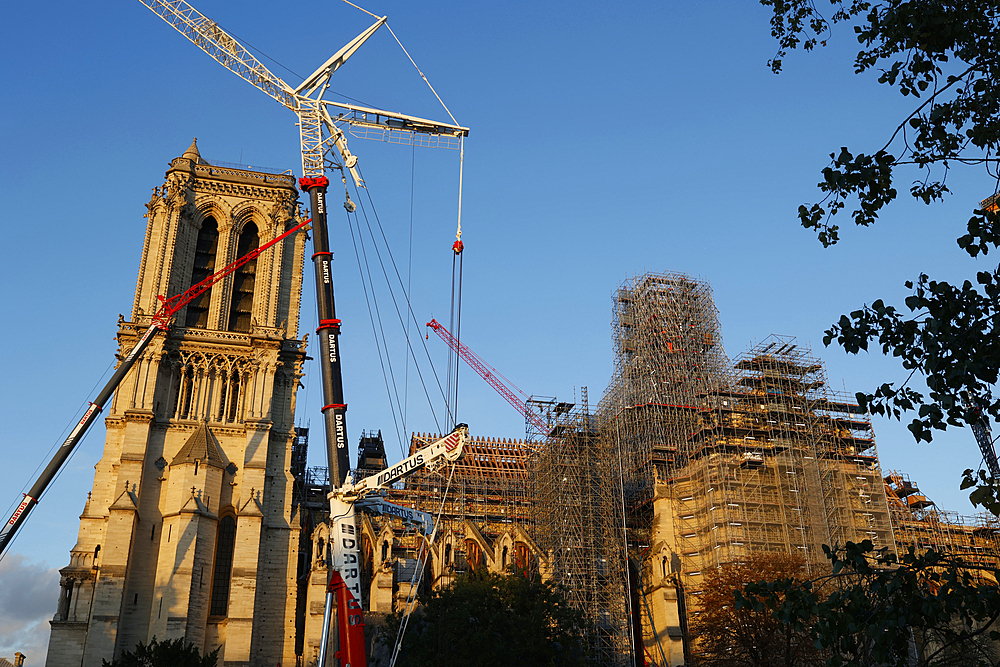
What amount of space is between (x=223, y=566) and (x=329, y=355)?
21.5 metres

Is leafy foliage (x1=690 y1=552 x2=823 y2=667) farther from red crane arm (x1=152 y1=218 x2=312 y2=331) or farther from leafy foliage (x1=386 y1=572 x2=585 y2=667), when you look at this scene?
red crane arm (x1=152 y1=218 x2=312 y2=331)

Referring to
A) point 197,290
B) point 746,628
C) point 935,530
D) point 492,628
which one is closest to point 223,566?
point 197,290

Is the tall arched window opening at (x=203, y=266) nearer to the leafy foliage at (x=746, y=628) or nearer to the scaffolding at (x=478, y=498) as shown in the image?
the scaffolding at (x=478, y=498)

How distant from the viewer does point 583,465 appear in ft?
196

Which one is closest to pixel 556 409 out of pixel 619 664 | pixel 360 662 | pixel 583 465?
pixel 583 465

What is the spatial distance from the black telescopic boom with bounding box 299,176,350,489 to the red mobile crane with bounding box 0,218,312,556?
16.1 metres

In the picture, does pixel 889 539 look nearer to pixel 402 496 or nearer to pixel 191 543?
pixel 402 496

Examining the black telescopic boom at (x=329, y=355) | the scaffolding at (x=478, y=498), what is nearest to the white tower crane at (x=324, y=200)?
the black telescopic boom at (x=329, y=355)

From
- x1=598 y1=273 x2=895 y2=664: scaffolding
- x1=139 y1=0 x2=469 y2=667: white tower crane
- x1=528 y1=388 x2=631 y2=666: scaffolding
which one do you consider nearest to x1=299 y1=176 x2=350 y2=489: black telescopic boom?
x1=139 y1=0 x2=469 y2=667: white tower crane

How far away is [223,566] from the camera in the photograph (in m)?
52.1

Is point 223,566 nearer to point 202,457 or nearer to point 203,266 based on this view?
point 202,457

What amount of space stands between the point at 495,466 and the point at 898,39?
197 ft

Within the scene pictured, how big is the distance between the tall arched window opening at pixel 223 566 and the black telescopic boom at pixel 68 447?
9.59 m

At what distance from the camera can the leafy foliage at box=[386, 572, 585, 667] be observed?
40281 mm
